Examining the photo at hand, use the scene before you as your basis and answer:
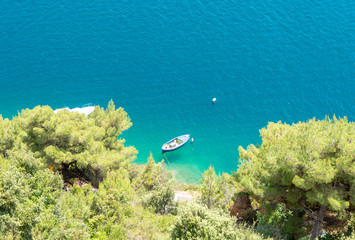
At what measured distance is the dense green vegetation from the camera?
62.4 feet

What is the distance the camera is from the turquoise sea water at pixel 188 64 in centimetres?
5503

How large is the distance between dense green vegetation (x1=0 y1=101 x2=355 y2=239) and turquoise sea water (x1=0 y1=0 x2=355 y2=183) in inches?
730

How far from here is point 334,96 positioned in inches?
2272

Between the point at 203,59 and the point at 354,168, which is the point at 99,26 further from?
the point at 354,168

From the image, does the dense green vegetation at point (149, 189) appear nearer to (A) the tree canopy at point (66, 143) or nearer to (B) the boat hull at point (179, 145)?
(A) the tree canopy at point (66, 143)

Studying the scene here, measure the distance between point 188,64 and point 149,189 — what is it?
107 ft

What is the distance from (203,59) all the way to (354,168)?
144 feet

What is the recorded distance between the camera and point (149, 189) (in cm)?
3444

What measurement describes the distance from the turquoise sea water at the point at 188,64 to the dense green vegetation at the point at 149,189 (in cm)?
1853

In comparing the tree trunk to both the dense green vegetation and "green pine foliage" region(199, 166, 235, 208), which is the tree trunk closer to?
the dense green vegetation

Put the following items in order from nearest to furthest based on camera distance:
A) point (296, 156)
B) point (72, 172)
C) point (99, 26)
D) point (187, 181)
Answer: point (296, 156)
point (72, 172)
point (187, 181)
point (99, 26)

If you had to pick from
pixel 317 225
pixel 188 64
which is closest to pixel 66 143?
pixel 317 225

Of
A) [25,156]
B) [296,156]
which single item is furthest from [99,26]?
[296,156]

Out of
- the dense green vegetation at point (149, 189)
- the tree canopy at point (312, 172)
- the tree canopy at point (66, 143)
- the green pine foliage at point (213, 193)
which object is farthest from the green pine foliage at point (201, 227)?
the tree canopy at point (66, 143)
